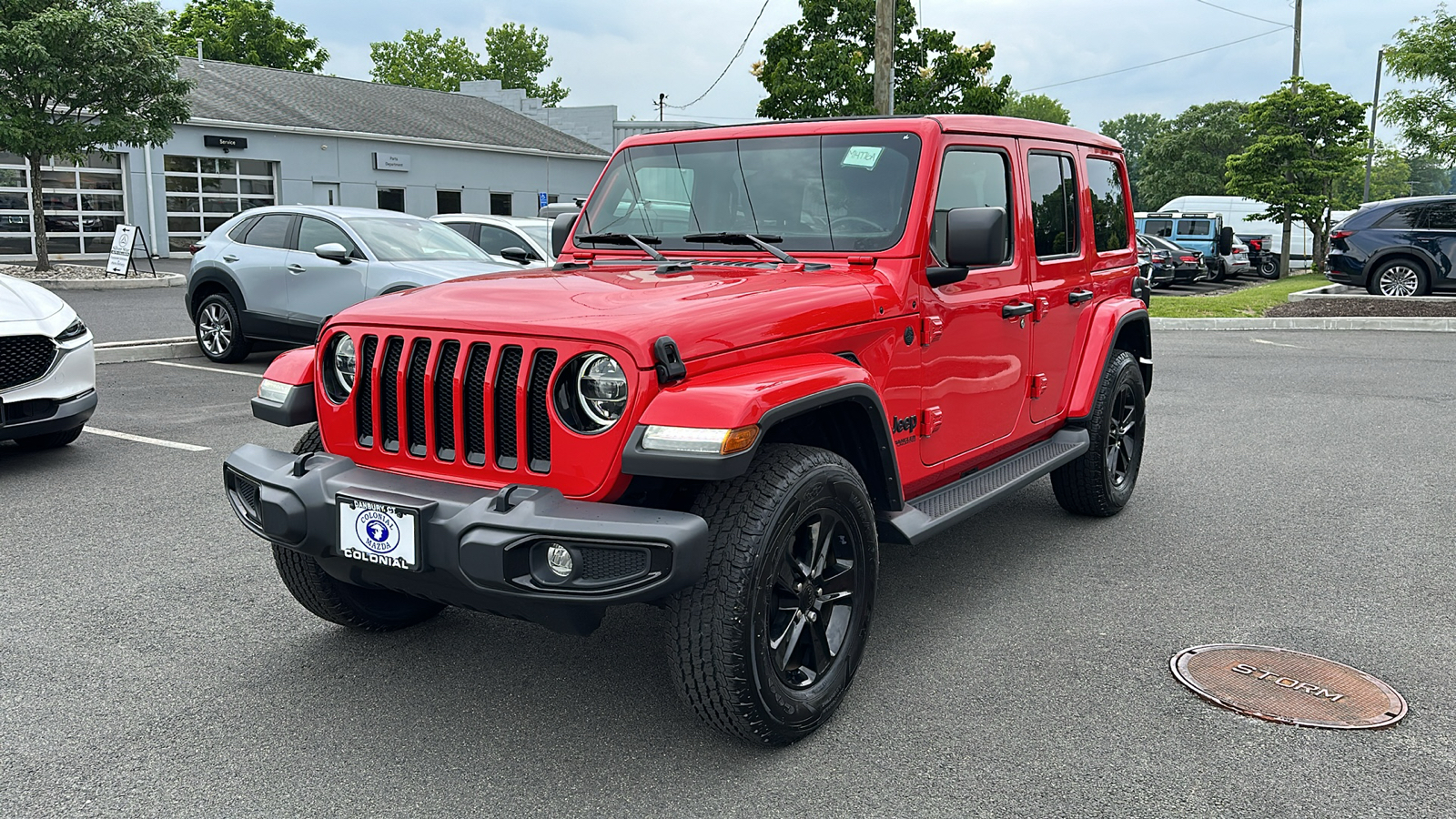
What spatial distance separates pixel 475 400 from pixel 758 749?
1.30 m

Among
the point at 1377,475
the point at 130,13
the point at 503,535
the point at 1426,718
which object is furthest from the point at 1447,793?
the point at 130,13

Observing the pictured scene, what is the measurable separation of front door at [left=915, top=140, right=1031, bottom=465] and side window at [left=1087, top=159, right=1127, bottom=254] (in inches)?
40.0

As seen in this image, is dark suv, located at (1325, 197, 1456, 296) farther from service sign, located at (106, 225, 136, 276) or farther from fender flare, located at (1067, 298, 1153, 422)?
service sign, located at (106, 225, 136, 276)

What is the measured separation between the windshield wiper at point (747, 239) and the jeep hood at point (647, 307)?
105 mm

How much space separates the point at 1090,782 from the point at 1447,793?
3.15ft

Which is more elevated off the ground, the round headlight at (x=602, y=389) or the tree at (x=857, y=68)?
the tree at (x=857, y=68)

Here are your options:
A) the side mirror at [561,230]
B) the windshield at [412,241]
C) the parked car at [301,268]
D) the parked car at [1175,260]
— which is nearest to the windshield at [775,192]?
the side mirror at [561,230]

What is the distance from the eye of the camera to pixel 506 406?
326 centimetres

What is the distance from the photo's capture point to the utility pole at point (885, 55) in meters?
16.9

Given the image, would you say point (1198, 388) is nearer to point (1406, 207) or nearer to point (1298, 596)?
point (1298, 596)

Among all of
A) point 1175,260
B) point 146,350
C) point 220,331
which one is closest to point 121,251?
point 146,350

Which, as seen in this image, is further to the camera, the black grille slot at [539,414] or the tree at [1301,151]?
the tree at [1301,151]

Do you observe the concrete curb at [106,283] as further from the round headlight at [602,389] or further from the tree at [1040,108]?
the tree at [1040,108]

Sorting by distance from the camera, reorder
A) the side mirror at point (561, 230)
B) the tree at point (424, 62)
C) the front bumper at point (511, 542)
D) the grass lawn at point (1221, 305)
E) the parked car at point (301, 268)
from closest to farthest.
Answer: the front bumper at point (511, 542) → the side mirror at point (561, 230) → the parked car at point (301, 268) → the grass lawn at point (1221, 305) → the tree at point (424, 62)
